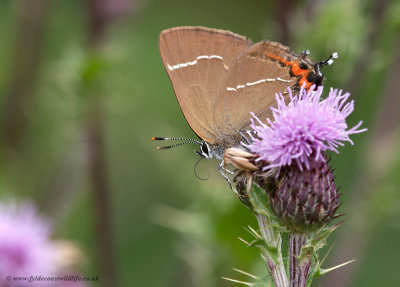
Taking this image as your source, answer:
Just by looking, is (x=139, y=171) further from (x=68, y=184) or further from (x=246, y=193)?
(x=246, y=193)

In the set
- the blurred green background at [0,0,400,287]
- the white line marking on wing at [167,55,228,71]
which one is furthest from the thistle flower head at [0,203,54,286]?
the white line marking on wing at [167,55,228,71]

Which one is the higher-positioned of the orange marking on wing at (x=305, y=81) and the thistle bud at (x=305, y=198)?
the orange marking on wing at (x=305, y=81)

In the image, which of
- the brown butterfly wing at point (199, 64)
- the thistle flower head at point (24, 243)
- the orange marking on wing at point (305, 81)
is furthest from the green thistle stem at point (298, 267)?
the thistle flower head at point (24, 243)

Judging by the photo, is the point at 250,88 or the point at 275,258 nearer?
the point at 275,258

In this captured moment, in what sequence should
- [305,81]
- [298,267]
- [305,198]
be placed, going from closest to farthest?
1. [298,267]
2. [305,198]
3. [305,81]

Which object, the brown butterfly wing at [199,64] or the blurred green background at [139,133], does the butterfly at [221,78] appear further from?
the blurred green background at [139,133]

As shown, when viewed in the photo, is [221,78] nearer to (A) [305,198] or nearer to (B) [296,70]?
(B) [296,70]

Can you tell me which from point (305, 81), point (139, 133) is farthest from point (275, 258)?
point (139, 133)
